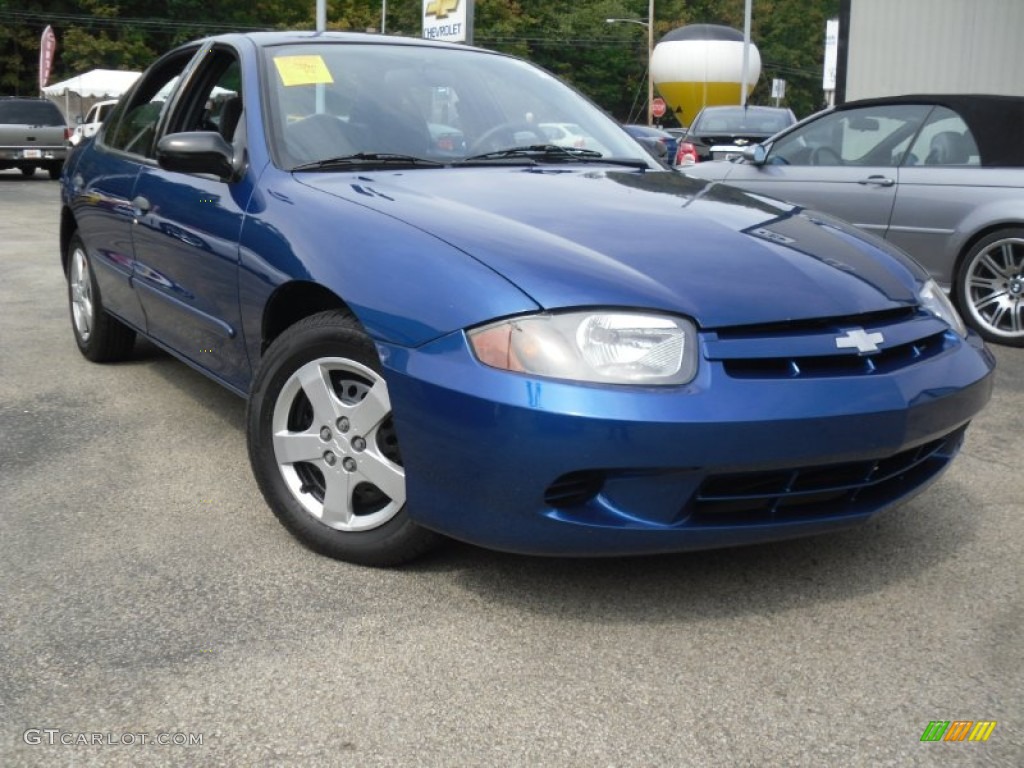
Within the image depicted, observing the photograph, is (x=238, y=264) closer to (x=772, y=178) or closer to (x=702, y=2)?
(x=772, y=178)

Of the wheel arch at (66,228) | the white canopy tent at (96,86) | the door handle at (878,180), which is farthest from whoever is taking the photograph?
the white canopy tent at (96,86)

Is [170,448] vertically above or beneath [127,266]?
beneath

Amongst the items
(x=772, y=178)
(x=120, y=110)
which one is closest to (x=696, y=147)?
(x=772, y=178)

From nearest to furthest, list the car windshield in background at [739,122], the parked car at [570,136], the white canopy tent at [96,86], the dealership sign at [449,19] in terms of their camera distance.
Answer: the parked car at [570,136] → the dealership sign at [449,19] → the car windshield in background at [739,122] → the white canopy tent at [96,86]

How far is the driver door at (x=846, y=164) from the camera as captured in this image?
22.7 feet

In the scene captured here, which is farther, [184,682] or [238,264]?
[238,264]

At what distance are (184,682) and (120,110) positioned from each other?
11.9ft

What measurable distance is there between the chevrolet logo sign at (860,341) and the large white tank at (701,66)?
179 feet

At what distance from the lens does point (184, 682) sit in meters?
2.45

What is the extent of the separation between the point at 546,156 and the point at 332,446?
4.52ft

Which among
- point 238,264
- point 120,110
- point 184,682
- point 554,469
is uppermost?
point 120,110

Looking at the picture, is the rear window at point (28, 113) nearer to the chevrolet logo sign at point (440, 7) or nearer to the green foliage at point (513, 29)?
the chevrolet logo sign at point (440, 7)

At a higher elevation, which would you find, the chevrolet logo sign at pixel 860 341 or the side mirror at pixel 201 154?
the side mirror at pixel 201 154

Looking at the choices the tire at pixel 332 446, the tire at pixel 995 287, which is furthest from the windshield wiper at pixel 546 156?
the tire at pixel 995 287
